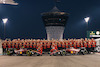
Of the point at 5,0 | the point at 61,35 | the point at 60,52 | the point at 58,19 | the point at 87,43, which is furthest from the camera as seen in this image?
the point at 61,35

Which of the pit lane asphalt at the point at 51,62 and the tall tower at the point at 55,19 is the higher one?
the tall tower at the point at 55,19

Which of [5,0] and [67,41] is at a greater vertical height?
[5,0]

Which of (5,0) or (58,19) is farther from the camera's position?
(58,19)

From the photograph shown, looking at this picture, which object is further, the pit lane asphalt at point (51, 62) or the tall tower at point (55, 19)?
the tall tower at point (55, 19)

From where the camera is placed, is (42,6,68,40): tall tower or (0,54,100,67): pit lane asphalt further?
(42,6,68,40): tall tower

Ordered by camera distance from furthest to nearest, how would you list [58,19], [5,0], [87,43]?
[58,19]
[5,0]
[87,43]

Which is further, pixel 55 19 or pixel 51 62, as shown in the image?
pixel 55 19

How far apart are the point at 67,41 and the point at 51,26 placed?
90381 millimetres


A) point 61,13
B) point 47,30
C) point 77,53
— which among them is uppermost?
point 61,13

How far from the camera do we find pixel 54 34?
412ft

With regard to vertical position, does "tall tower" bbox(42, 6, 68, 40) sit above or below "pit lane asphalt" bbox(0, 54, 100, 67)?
above

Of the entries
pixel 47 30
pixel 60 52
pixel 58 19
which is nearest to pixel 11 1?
pixel 60 52

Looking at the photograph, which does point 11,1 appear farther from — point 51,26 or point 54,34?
point 54,34

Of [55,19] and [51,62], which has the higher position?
[55,19]
